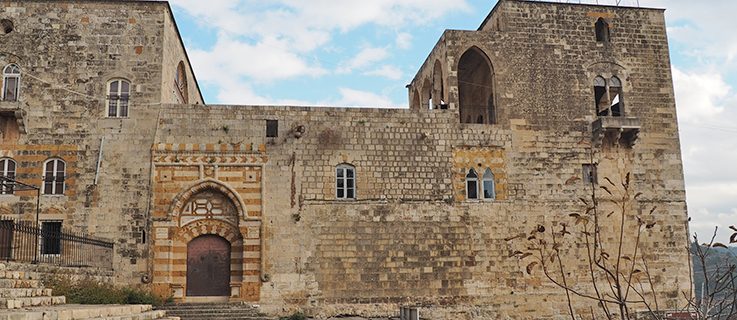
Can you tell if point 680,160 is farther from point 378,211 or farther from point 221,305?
point 221,305

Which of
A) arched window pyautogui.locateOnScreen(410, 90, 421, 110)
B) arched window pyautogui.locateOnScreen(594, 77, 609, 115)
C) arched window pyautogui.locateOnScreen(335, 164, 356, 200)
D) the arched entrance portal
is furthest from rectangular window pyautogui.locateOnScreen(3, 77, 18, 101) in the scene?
arched window pyautogui.locateOnScreen(594, 77, 609, 115)

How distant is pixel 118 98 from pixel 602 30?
1510cm

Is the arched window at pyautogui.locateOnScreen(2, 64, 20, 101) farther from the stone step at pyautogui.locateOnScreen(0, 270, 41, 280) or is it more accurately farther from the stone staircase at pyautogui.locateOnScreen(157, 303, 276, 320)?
the stone step at pyautogui.locateOnScreen(0, 270, 41, 280)

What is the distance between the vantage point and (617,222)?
19.3m

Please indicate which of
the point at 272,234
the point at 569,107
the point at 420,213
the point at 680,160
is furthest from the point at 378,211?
the point at 680,160

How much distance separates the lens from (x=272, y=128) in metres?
18.6

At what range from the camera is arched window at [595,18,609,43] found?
2078cm

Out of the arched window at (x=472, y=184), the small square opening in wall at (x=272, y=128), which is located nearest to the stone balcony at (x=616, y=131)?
the arched window at (x=472, y=184)

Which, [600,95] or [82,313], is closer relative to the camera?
[82,313]

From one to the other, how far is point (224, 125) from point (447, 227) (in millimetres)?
7026

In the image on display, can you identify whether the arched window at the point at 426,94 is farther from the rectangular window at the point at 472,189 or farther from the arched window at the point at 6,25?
the arched window at the point at 6,25

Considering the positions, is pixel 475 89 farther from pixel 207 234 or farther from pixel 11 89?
pixel 11 89

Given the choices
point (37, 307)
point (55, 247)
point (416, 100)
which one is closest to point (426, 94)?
point (416, 100)

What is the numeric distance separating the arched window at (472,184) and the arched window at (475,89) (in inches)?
143
